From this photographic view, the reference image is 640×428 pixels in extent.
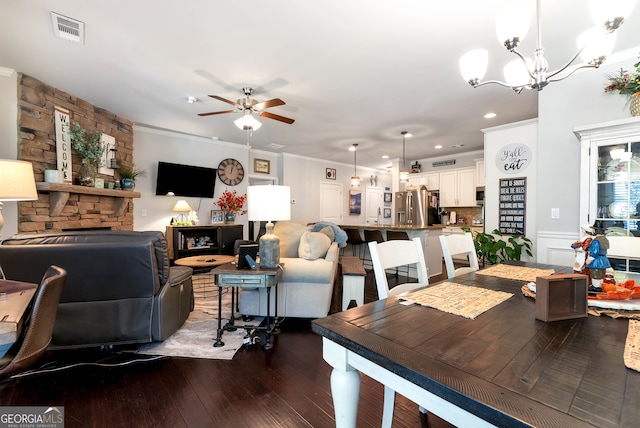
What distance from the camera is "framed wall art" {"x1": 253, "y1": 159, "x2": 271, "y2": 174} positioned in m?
6.57

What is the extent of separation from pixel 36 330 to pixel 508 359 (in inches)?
70.8

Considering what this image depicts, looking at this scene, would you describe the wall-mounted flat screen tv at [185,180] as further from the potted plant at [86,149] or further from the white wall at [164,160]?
the potted plant at [86,149]

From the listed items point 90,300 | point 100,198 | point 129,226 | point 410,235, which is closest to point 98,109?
point 100,198

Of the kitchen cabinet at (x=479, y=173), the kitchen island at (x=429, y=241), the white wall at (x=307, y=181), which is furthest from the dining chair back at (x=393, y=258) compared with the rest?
the kitchen cabinet at (x=479, y=173)

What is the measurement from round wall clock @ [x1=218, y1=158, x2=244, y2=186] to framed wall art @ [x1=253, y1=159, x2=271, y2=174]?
43cm

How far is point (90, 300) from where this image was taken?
2.07 metres

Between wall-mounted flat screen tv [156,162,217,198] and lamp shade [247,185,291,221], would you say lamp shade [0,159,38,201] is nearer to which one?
lamp shade [247,185,291,221]

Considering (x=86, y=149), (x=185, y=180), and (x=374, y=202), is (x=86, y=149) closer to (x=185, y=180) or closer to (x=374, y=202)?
(x=185, y=180)

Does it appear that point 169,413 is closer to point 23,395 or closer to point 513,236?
point 23,395

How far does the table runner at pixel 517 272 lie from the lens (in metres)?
1.59

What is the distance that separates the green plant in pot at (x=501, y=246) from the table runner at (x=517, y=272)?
1.91 metres

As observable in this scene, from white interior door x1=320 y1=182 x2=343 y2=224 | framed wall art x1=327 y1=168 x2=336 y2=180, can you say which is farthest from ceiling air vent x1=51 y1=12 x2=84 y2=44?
framed wall art x1=327 y1=168 x2=336 y2=180

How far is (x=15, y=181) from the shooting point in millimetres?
2266

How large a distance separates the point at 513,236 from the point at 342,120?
2995 millimetres
